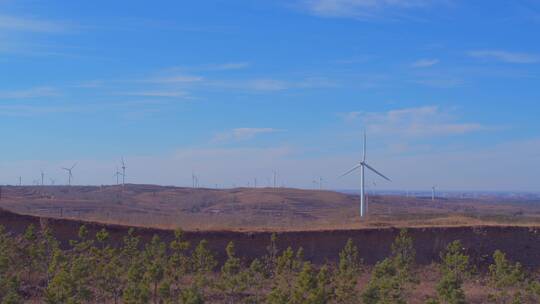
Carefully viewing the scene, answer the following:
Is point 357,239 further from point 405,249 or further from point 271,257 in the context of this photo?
point 271,257

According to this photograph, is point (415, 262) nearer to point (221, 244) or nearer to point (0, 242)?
point (221, 244)

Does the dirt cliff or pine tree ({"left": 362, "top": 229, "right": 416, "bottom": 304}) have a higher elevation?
the dirt cliff

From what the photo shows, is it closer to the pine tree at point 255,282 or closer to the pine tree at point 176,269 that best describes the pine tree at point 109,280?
the pine tree at point 176,269

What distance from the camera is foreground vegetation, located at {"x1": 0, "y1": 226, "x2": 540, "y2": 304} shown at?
2461 centimetres

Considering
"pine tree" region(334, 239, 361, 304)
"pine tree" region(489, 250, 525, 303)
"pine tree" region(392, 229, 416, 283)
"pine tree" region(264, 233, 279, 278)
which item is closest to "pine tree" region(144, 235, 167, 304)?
"pine tree" region(264, 233, 279, 278)

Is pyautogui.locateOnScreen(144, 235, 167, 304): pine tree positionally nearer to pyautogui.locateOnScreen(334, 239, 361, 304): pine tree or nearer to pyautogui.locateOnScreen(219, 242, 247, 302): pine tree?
pyautogui.locateOnScreen(219, 242, 247, 302): pine tree

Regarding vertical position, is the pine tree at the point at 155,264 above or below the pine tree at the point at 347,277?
above

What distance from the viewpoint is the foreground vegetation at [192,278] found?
24609 mm

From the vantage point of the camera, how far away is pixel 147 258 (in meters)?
32.9

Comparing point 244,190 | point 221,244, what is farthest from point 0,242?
point 244,190

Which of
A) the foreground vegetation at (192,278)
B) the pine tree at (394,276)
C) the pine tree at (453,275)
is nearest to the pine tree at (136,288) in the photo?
the foreground vegetation at (192,278)

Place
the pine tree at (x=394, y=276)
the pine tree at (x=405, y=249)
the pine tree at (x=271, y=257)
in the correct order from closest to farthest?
the pine tree at (x=394, y=276), the pine tree at (x=271, y=257), the pine tree at (x=405, y=249)

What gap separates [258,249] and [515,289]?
47.4ft

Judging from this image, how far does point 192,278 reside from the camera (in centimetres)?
3338
